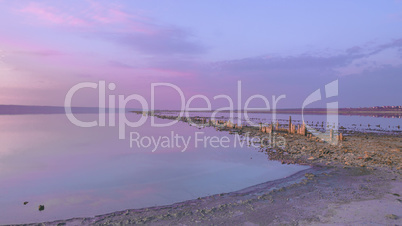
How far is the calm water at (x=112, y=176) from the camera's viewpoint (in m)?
9.17

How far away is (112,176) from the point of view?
13312 mm

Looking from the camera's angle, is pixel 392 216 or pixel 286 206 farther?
pixel 286 206

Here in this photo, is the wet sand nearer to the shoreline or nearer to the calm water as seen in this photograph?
the shoreline

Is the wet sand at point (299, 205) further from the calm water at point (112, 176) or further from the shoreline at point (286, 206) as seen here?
the calm water at point (112, 176)

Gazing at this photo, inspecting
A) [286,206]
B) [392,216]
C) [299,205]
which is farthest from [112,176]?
[392,216]

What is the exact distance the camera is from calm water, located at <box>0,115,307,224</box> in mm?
9172

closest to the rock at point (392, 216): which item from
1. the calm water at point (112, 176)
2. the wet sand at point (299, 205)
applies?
the wet sand at point (299, 205)

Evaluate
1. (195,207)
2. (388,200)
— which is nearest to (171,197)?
(195,207)

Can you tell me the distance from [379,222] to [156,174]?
10.1m

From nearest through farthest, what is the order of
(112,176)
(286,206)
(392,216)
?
1. (392,216)
2. (286,206)
3. (112,176)

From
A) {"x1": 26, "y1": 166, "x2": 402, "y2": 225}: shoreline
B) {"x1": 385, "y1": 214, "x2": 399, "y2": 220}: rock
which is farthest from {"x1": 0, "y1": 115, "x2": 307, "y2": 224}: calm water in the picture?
{"x1": 385, "y1": 214, "x2": 399, "y2": 220}: rock

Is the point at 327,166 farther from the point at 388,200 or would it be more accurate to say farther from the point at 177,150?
the point at 177,150

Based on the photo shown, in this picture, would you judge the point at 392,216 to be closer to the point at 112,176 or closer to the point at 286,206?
the point at 286,206

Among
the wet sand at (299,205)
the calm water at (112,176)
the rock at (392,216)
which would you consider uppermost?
the rock at (392,216)
